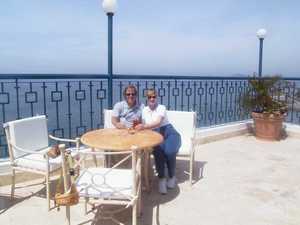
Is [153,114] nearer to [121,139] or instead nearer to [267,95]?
[121,139]

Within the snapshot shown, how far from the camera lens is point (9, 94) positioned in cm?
304

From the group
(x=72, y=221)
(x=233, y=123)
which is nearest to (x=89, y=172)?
(x=72, y=221)

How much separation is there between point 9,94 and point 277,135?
192 inches

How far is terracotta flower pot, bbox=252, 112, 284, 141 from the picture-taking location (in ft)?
17.4

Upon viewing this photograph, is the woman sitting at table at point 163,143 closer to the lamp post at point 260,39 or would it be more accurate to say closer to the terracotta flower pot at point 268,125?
the terracotta flower pot at point 268,125

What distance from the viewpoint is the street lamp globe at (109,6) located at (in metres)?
3.67

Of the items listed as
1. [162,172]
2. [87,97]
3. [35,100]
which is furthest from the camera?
[87,97]

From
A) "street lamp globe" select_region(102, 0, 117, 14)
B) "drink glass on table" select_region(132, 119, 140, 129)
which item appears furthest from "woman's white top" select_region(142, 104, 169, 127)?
"street lamp globe" select_region(102, 0, 117, 14)

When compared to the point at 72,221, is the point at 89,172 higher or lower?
higher

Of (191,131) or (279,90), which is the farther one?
(279,90)

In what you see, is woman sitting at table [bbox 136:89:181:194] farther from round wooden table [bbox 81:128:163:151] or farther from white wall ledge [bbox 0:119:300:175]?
white wall ledge [bbox 0:119:300:175]

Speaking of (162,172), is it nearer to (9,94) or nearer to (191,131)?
(191,131)

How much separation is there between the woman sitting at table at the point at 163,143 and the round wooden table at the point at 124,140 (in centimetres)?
15

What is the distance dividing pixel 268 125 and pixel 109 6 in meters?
3.79
